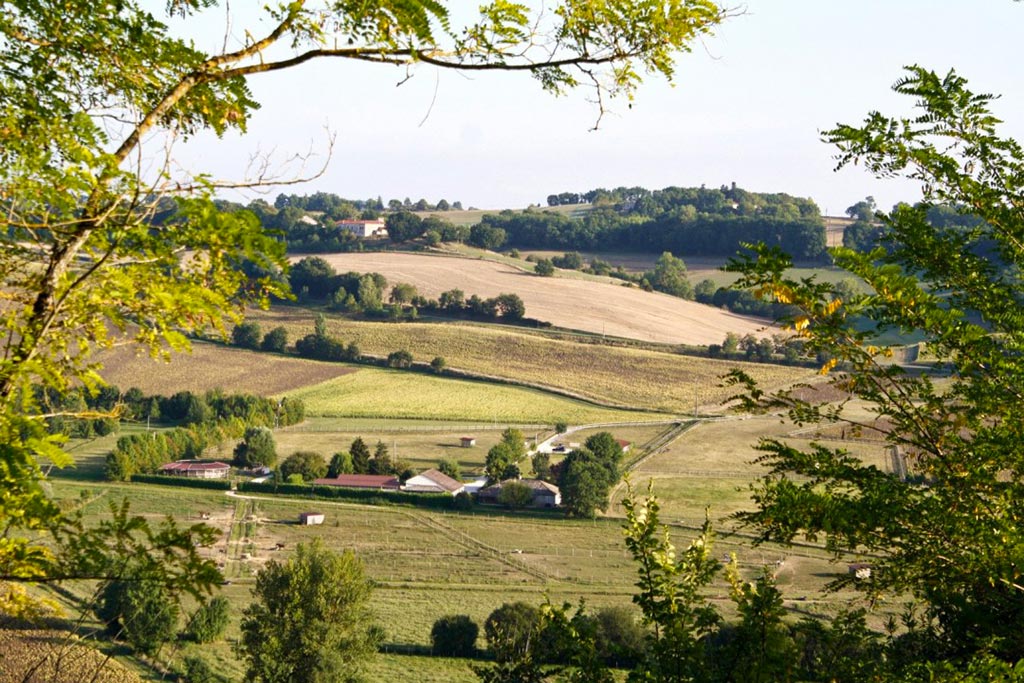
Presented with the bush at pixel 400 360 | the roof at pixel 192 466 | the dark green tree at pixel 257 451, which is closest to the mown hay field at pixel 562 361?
the bush at pixel 400 360

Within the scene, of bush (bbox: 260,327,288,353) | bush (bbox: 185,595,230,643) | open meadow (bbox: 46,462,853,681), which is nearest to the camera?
bush (bbox: 185,595,230,643)

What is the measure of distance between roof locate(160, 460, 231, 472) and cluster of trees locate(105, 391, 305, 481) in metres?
0.67

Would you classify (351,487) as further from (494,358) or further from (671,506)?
(494,358)

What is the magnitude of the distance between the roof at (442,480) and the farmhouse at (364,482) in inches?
60.6

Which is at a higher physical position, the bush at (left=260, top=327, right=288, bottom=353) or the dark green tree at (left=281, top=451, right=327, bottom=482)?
the bush at (left=260, top=327, right=288, bottom=353)

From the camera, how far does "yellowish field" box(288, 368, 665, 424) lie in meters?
73.6

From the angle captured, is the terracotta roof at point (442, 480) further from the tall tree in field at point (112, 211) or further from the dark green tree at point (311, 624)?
the tall tree in field at point (112, 211)

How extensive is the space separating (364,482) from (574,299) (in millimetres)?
45268

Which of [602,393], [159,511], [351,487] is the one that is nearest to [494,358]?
[602,393]

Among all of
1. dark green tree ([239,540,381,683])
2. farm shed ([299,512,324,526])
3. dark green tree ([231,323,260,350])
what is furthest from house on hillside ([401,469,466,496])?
dark green tree ([231,323,260,350])

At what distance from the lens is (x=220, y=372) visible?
261 feet

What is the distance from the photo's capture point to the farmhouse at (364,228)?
408 feet

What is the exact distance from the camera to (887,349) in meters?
7.76

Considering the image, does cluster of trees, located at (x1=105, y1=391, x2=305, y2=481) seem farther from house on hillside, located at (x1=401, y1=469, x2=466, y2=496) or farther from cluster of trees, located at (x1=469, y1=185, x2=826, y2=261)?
cluster of trees, located at (x1=469, y1=185, x2=826, y2=261)
